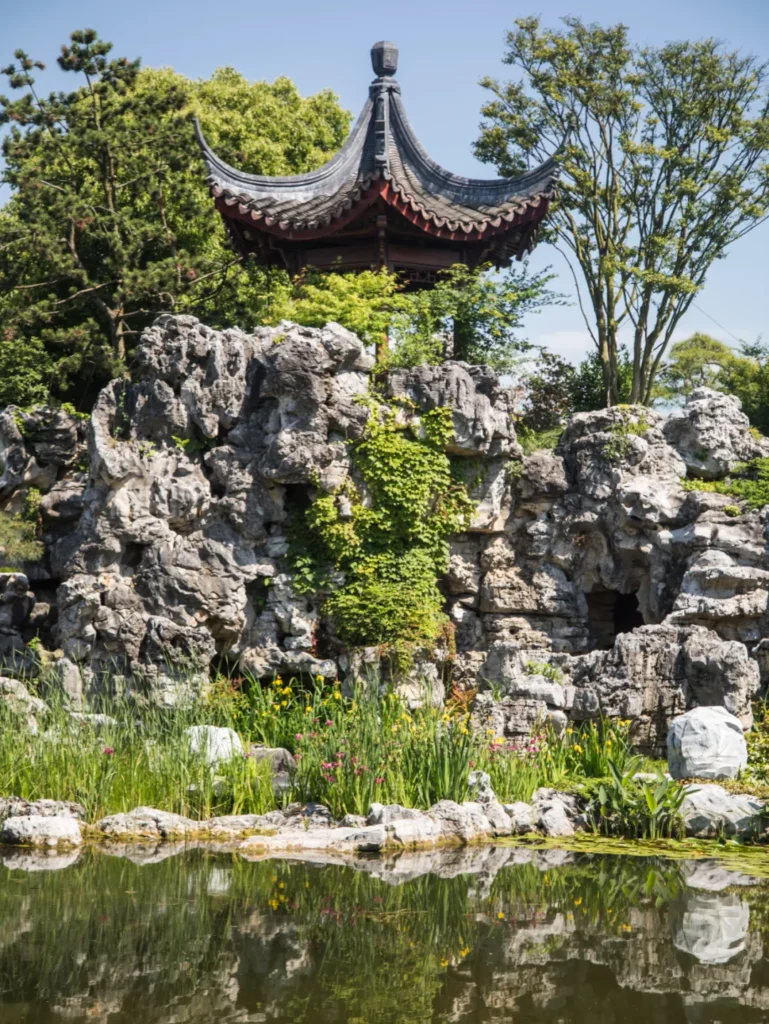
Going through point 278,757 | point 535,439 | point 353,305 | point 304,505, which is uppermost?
point 353,305

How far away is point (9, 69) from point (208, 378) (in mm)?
5452

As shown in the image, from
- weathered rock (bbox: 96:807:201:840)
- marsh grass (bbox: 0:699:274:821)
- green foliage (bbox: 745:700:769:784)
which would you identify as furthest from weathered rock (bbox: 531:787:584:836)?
weathered rock (bbox: 96:807:201:840)

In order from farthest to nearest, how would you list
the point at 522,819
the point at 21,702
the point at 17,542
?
1. the point at 17,542
2. the point at 21,702
3. the point at 522,819

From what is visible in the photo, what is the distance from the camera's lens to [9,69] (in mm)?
14789

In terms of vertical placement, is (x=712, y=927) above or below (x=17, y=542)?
below

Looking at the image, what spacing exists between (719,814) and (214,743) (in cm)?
391

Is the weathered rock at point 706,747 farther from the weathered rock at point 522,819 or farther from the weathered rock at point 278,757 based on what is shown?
the weathered rock at point 278,757

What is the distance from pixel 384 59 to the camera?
16.2 m

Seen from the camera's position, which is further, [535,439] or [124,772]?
[535,439]

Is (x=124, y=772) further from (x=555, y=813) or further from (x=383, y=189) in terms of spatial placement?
(x=383, y=189)

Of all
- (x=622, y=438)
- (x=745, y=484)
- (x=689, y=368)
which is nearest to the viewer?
(x=745, y=484)

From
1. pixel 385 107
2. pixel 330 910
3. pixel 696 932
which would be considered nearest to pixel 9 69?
pixel 385 107

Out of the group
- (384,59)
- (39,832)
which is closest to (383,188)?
(384,59)

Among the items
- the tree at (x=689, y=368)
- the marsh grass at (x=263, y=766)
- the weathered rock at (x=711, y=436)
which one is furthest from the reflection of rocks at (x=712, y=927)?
the tree at (x=689, y=368)
